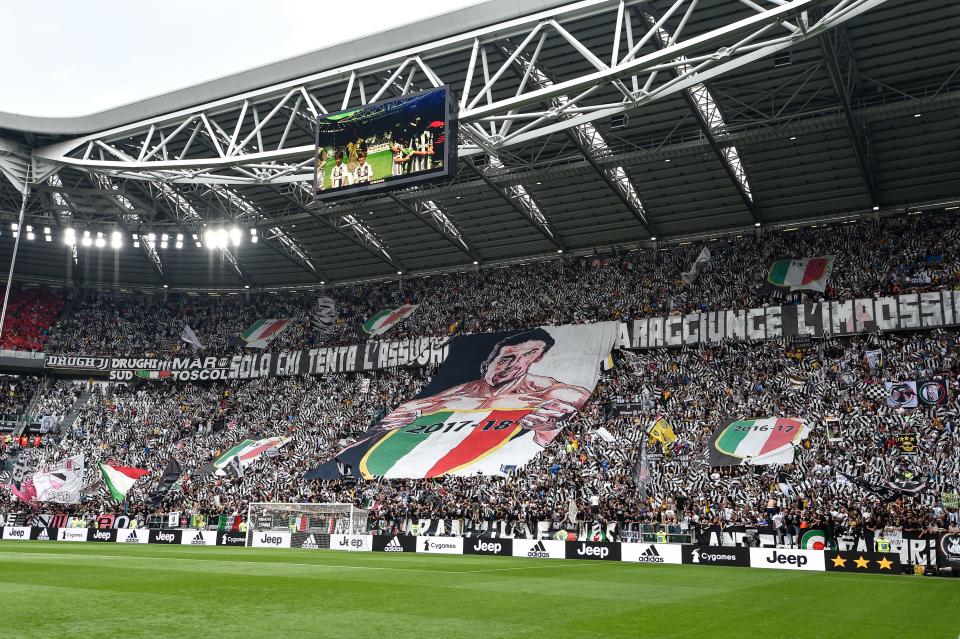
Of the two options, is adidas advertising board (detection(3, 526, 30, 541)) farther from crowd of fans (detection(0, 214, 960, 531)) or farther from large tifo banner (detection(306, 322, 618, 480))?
large tifo banner (detection(306, 322, 618, 480))

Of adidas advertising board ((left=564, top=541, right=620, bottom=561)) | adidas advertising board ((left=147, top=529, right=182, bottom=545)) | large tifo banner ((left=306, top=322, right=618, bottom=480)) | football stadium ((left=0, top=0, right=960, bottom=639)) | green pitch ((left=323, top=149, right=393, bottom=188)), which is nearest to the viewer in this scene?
football stadium ((left=0, top=0, right=960, bottom=639))

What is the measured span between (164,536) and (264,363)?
1784 cm

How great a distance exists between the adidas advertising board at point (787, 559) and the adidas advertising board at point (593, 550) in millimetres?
4457

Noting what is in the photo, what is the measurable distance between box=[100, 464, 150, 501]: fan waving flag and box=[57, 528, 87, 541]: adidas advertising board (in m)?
4.88

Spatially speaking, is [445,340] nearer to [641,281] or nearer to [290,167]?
[641,281]

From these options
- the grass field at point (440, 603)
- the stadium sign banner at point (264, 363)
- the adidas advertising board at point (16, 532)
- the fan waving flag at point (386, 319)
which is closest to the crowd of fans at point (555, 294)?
the fan waving flag at point (386, 319)

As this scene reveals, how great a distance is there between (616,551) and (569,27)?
18386mm

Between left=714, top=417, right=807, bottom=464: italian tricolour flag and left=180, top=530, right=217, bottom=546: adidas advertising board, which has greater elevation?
left=714, top=417, right=807, bottom=464: italian tricolour flag

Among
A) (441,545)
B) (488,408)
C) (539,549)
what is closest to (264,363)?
(488,408)

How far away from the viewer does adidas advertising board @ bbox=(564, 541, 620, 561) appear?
27.2 meters

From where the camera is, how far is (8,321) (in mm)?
55625

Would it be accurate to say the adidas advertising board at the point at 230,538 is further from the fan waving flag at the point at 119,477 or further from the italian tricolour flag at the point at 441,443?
the fan waving flag at the point at 119,477

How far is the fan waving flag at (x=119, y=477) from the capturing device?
141ft

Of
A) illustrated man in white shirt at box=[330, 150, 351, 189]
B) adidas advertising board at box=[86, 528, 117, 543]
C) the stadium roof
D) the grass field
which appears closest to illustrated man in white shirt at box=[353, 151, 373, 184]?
illustrated man in white shirt at box=[330, 150, 351, 189]
